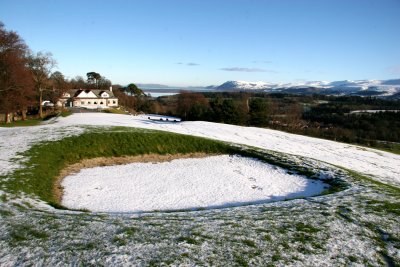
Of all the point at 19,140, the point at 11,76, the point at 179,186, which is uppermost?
the point at 11,76

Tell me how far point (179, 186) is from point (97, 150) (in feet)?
35.9

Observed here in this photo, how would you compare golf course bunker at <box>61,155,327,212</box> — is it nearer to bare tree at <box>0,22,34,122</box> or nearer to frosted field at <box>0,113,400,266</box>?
frosted field at <box>0,113,400,266</box>

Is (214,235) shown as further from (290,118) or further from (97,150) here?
(290,118)

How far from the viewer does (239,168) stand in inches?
1000

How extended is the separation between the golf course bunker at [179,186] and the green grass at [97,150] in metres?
1.37

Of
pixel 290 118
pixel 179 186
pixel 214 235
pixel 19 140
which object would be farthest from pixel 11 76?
pixel 290 118

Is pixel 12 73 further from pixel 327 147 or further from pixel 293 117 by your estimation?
pixel 293 117

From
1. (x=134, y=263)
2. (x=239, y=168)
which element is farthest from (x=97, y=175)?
(x=134, y=263)

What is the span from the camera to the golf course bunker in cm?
1702

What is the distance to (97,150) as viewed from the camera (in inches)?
1047

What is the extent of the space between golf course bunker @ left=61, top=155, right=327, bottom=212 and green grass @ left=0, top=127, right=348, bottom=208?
4.48 feet

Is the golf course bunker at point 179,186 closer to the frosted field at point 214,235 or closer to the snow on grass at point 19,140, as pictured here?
the frosted field at point 214,235

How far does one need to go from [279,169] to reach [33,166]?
67.5 feet

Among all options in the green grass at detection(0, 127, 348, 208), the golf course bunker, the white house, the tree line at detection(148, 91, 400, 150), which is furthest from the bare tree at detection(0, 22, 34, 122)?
the white house
